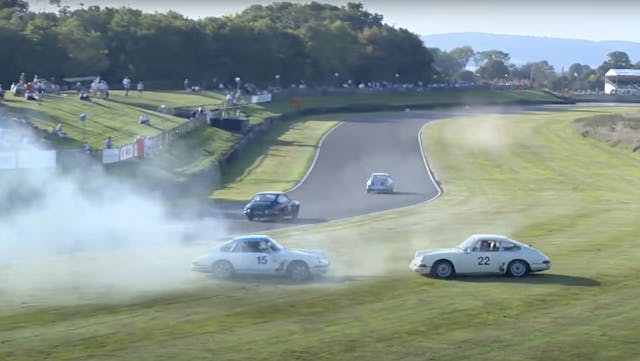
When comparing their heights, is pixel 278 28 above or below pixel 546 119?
above

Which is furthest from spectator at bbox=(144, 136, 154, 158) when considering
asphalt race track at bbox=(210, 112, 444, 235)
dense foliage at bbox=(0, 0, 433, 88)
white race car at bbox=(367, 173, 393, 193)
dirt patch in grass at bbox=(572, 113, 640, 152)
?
dense foliage at bbox=(0, 0, 433, 88)

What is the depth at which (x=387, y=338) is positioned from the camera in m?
23.0

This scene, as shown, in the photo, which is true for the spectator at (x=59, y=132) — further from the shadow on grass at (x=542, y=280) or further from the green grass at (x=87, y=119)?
the shadow on grass at (x=542, y=280)

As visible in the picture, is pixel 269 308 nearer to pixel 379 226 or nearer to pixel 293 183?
pixel 379 226

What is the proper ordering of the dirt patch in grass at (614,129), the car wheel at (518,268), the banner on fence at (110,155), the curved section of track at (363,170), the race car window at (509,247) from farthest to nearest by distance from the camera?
1. the dirt patch in grass at (614,129)
2. the curved section of track at (363,170)
3. the banner on fence at (110,155)
4. the race car window at (509,247)
5. the car wheel at (518,268)

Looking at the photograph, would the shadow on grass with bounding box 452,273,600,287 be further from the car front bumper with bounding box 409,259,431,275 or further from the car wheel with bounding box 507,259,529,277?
the car front bumper with bounding box 409,259,431,275

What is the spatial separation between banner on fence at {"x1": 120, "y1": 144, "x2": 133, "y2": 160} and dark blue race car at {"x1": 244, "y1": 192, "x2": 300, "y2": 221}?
1071 cm

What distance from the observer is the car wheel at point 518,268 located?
101 feet

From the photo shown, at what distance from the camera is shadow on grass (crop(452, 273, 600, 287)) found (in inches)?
1169

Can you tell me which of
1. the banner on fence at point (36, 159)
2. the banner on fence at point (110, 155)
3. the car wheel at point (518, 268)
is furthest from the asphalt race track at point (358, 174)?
the car wheel at point (518, 268)

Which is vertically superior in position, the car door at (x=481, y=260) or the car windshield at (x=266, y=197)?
the car door at (x=481, y=260)

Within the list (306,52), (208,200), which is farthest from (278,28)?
(208,200)

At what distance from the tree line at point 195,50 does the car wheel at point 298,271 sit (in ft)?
260

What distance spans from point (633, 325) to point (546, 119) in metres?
93.9
